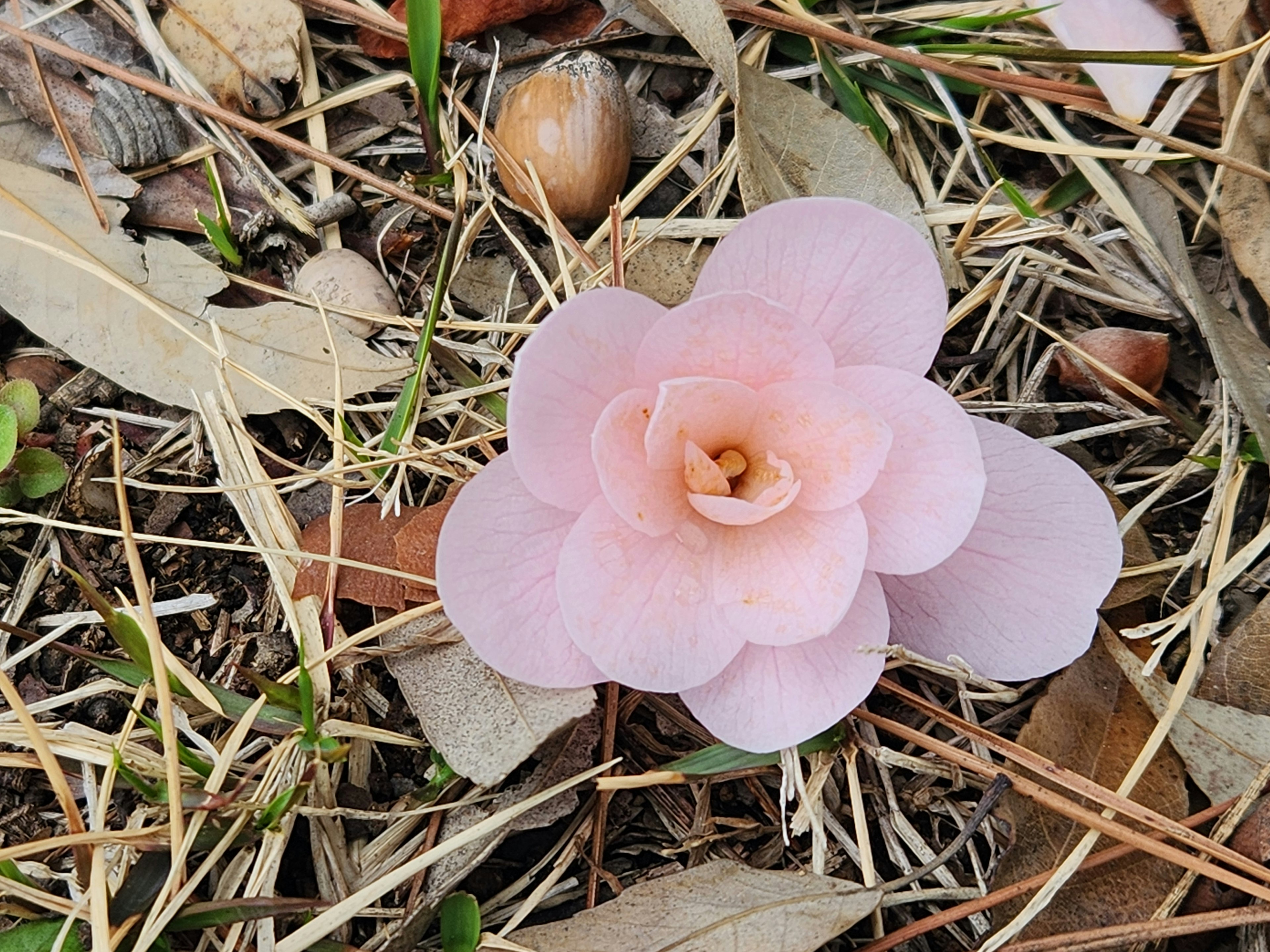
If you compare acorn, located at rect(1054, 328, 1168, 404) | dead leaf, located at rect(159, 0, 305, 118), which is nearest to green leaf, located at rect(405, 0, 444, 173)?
dead leaf, located at rect(159, 0, 305, 118)

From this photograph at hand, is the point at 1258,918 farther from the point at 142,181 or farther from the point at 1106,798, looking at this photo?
the point at 142,181

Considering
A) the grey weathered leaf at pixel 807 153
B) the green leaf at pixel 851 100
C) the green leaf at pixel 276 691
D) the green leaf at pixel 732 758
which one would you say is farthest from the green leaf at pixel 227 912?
the green leaf at pixel 851 100

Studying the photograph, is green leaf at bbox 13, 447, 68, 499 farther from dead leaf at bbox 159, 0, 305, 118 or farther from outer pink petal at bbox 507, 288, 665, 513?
outer pink petal at bbox 507, 288, 665, 513

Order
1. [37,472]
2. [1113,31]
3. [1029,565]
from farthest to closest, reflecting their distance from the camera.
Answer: [1113,31], [37,472], [1029,565]

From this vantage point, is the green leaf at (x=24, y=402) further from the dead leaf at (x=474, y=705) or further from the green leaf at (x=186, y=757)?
the dead leaf at (x=474, y=705)

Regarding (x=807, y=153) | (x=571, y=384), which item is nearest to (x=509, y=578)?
(x=571, y=384)

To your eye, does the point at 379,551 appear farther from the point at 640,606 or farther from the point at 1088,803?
the point at 1088,803
